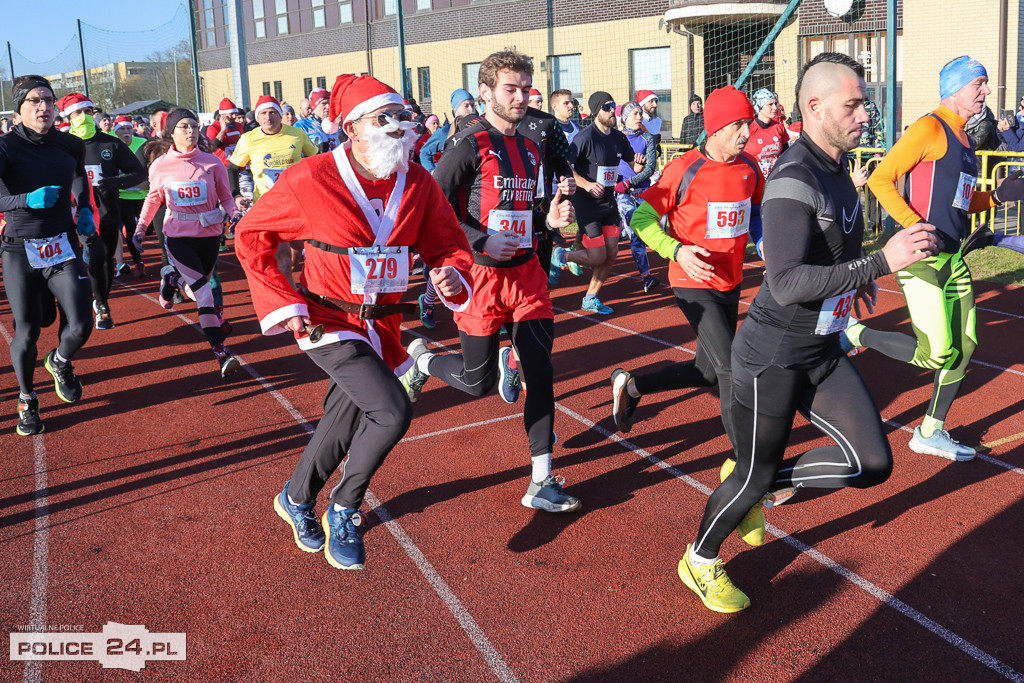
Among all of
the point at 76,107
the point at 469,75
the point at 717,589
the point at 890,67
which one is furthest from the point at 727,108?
the point at 469,75

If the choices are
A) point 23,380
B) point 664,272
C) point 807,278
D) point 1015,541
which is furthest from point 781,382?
point 664,272

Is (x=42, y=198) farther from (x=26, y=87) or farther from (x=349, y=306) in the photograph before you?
(x=349, y=306)

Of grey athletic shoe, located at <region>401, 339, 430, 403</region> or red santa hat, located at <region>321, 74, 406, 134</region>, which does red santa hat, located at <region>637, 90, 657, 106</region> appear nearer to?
grey athletic shoe, located at <region>401, 339, 430, 403</region>

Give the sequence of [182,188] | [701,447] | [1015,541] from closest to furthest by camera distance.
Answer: [1015,541] → [701,447] → [182,188]

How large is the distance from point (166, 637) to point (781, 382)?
104 inches

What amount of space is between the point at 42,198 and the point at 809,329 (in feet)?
16.0

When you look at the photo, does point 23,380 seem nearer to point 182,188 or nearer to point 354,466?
point 182,188

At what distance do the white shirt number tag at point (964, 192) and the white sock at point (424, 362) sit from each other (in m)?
3.22

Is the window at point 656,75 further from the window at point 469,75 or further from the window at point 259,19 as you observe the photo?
the window at point 259,19

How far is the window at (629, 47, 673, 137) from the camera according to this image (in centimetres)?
2566

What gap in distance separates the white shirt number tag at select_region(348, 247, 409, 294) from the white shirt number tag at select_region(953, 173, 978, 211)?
3183 millimetres

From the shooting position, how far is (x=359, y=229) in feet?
12.5

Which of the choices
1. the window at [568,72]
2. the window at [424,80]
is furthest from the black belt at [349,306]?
the window at [424,80]

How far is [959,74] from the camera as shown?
496 centimetres
